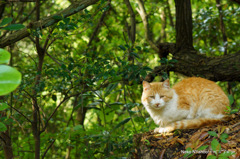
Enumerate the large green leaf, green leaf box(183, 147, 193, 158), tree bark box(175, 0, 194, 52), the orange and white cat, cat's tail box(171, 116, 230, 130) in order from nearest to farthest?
the large green leaf → green leaf box(183, 147, 193, 158) → cat's tail box(171, 116, 230, 130) → the orange and white cat → tree bark box(175, 0, 194, 52)

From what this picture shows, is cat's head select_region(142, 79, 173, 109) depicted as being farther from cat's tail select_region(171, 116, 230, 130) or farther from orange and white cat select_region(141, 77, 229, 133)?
cat's tail select_region(171, 116, 230, 130)

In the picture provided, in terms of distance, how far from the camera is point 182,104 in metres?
2.84

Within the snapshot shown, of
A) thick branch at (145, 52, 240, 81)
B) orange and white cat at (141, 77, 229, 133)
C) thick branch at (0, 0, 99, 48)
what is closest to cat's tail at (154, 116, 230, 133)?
orange and white cat at (141, 77, 229, 133)

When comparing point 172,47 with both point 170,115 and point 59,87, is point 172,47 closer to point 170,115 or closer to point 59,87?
point 170,115

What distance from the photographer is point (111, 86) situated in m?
3.25

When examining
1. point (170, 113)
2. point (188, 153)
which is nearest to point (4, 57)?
point (188, 153)

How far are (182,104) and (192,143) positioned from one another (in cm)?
58

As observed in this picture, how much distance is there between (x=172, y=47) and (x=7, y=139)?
2.66 metres

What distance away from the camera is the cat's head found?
282cm

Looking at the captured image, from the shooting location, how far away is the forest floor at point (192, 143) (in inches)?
85.7

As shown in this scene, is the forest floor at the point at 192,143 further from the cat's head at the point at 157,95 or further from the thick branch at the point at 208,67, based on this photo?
the thick branch at the point at 208,67

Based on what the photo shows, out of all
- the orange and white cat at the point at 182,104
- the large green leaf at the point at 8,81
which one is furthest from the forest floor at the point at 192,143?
the large green leaf at the point at 8,81

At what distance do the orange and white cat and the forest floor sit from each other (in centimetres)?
12

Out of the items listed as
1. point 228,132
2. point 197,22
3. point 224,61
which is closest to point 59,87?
point 228,132
